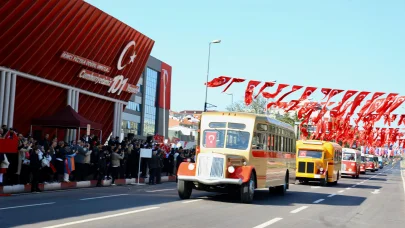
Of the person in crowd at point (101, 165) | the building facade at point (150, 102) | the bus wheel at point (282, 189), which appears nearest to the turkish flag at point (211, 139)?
the bus wheel at point (282, 189)

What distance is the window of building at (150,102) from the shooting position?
91.1 metres

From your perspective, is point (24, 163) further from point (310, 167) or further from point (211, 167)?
point (310, 167)

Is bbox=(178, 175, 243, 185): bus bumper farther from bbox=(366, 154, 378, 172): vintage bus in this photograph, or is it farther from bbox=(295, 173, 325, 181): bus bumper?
bbox=(366, 154, 378, 172): vintage bus

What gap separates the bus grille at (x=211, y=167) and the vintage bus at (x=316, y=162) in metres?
17.6

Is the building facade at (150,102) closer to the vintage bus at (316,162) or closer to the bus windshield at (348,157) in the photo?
the bus windshield at (348,157)

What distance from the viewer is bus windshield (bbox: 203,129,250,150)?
19.0 meters

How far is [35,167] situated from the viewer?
65.4 feet

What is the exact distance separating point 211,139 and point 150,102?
76.0 meters

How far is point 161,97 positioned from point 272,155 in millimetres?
74573

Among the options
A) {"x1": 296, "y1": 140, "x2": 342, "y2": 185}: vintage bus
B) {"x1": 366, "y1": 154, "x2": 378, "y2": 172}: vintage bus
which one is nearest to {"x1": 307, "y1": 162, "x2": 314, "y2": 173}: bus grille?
{"x1": 296, "y1": 140, "x2": 342, "y2": 185}: vintage bus

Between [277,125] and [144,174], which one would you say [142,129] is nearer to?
[144,174]

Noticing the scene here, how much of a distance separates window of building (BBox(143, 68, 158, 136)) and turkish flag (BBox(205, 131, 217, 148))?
70877 millimetres

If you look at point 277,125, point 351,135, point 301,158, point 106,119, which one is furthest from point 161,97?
point 277,125

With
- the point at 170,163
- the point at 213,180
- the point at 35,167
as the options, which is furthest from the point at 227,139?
the point at 170,163
